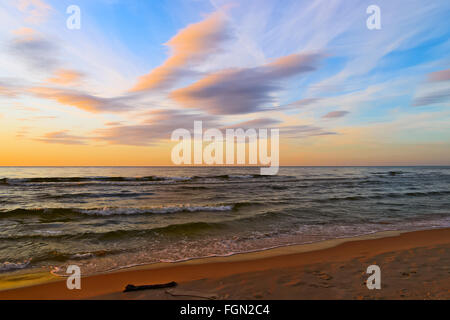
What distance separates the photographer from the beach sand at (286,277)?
4.46 m

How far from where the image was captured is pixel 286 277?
5301 mm

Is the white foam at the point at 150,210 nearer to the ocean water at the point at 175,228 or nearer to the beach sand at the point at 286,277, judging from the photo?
the ocean water at the point at 175,228

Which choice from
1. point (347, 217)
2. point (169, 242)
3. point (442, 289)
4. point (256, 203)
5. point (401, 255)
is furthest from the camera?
point (256, 203)

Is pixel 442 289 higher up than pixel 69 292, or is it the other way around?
pixel 442 289

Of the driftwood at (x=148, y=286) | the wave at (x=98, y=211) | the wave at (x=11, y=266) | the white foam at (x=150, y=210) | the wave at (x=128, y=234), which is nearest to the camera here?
the driftwood at (x=148, y=286)

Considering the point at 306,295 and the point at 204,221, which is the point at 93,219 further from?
the point at 306,295

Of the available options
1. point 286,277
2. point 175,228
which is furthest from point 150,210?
point 286,277

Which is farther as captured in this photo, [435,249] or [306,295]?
[435,249]

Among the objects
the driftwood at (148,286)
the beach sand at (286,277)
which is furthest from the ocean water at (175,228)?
the driftwood at (148,286)

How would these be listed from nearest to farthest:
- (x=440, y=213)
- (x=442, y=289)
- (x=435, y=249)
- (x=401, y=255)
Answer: (x=442, y=289), (x=401, y=255), (x=435, y=249), (x=440, y=213)

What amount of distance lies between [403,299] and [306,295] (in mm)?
1568

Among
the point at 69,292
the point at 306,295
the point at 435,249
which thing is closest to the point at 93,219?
the point at 69,292

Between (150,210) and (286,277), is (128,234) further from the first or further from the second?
(286,277)

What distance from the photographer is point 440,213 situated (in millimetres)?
13859
